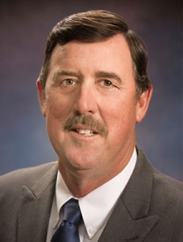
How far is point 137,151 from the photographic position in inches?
116

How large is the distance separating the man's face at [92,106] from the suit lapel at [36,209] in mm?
280

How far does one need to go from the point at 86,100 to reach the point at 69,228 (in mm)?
705

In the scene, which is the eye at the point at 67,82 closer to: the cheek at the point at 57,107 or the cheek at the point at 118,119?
the cheek at the point at 57,107

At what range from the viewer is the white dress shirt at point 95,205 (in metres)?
2.67

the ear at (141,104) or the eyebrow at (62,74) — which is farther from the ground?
the eyebrow at (62,74)

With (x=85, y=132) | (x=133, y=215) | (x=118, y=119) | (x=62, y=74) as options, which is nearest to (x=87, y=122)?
(x=85, y=132)

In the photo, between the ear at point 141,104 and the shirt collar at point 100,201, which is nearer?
the shirt collar at point 100,201

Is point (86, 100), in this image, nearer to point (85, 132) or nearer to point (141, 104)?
point (85, 132)

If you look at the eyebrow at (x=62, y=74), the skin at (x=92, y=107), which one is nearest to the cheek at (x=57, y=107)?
the skin at (x=92, y=107)

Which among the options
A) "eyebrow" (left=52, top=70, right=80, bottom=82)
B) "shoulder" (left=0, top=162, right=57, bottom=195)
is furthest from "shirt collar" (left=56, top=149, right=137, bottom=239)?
"eyebrow" (left=52, top=70, right=80, bottom=82)

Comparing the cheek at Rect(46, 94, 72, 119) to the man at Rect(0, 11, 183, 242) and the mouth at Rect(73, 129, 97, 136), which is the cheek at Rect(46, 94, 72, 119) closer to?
the man at Rect(0, 11, 183, 242)

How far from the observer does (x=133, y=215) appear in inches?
102

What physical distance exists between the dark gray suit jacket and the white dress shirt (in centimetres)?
5

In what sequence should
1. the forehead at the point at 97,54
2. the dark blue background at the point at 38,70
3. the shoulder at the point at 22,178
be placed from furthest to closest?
the dark blue background at the point at 38,70
the shoulder at the point at 22,178
the forehead at the point at 97,54
